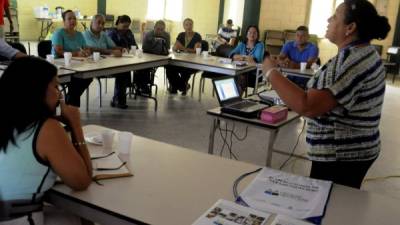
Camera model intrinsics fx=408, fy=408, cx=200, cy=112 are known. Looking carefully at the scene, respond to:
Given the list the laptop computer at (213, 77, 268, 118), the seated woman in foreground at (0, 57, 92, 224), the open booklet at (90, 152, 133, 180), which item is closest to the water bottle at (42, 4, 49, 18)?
the laptop computer at (213, 77, 268, 118)

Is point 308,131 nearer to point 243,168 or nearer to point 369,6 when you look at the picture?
point 243,168

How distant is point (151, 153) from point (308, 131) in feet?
2.42

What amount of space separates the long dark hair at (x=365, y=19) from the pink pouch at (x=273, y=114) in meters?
1.06

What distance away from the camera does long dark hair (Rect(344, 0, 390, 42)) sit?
164cm

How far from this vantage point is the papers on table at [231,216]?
4.39 feet

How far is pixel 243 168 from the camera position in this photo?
184 cm

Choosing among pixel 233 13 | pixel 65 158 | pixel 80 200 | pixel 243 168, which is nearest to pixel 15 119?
pixel 65 158

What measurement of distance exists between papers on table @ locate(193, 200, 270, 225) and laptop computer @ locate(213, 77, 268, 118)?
1.32m

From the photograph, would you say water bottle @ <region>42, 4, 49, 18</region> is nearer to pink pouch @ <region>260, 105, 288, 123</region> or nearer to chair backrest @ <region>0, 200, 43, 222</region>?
pink pouch @ <region>260, 105, 288, 123</region>

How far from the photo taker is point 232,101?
298 centimetres

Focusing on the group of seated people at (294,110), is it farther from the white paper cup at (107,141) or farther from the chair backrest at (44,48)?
the chair backrest at (44,48)

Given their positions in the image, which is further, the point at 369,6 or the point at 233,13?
the point at 233,13

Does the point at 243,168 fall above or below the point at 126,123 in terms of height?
above

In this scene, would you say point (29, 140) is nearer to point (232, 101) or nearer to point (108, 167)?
point (108, 167)
